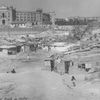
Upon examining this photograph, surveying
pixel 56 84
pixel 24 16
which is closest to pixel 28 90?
pixel 56 84

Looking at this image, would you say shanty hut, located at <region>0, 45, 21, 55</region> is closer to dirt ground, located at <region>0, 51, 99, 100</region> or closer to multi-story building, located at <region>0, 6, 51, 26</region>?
dirt ground, located at <region>0, 51, 99, 100</region>

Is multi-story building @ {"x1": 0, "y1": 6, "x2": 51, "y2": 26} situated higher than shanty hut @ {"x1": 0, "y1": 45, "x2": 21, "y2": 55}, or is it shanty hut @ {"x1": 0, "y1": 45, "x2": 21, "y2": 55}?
multi-story building @ {"x1": 0, "y1": 6, "x2": 51, "y2": 26}

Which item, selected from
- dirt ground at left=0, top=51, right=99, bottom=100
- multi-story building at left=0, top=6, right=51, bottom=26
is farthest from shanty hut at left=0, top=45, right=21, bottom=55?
multi-story building at left=0, top=6, right=51, bottom=26

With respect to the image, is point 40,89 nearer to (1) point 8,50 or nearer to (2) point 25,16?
(1) point 8,50

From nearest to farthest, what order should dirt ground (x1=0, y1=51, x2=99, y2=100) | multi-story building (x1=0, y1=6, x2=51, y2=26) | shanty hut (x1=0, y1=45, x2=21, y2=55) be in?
dirt ground (x1=0, y1=51, x2=99, y2=100)
shanty hut (x1=0, y1=45, x2=21, y2=55)
multi-story building (x1=0, y1=6, x2=51, y2=26)

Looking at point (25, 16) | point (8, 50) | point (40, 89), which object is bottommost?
point (40, 89)

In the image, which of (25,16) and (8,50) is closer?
(8,50)

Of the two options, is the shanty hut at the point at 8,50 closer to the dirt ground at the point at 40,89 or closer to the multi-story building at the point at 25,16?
the dirt ground at the point at 40,89

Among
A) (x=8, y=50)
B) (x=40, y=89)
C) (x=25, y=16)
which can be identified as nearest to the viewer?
(x=40, y=89)

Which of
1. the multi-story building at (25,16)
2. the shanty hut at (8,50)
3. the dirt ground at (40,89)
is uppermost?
the multi-story building at (25,16)

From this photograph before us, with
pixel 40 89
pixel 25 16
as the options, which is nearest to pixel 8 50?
pixel 40 89

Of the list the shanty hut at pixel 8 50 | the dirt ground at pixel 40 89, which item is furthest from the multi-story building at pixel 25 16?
the dirt ground at pixel 40 89
